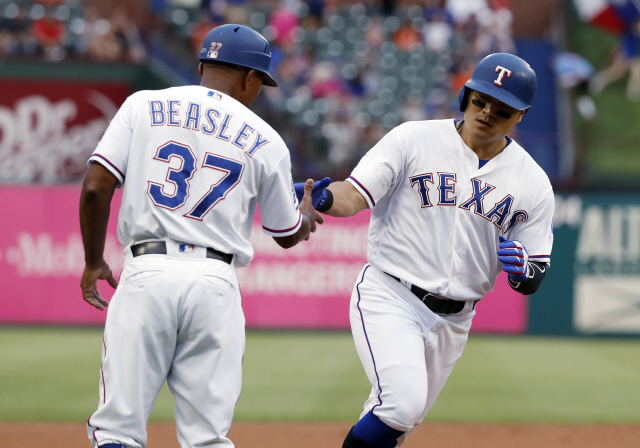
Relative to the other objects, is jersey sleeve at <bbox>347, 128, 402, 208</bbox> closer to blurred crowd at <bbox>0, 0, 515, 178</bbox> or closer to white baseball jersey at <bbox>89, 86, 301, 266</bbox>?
white baseball jersey at <bbox>89, 86, 301, 266</bbox>

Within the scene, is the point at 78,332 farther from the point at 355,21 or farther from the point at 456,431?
the point at 355,21

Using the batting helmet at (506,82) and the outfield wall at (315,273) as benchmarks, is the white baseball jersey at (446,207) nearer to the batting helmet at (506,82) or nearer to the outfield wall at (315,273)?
the batting helmet at (506,82)

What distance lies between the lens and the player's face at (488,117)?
13.9 feet

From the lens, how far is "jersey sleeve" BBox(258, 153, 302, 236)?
3496 mm

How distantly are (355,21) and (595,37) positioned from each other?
6.38m

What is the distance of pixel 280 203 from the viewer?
3572mm

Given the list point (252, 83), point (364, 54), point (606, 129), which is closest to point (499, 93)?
point (252, 83)

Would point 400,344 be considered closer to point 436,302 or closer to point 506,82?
point 436,302

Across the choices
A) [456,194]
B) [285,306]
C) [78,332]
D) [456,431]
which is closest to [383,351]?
[456,194]

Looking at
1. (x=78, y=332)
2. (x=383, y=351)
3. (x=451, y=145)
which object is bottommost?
(x=78, y=332)

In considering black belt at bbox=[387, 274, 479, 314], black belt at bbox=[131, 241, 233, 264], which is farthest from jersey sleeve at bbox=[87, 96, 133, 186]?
black belt at bbox=[387, 274, 479, 314]

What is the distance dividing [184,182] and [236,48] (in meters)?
0.69

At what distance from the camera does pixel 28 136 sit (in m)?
12.6

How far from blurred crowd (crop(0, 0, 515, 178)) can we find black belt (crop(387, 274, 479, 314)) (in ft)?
24.8
